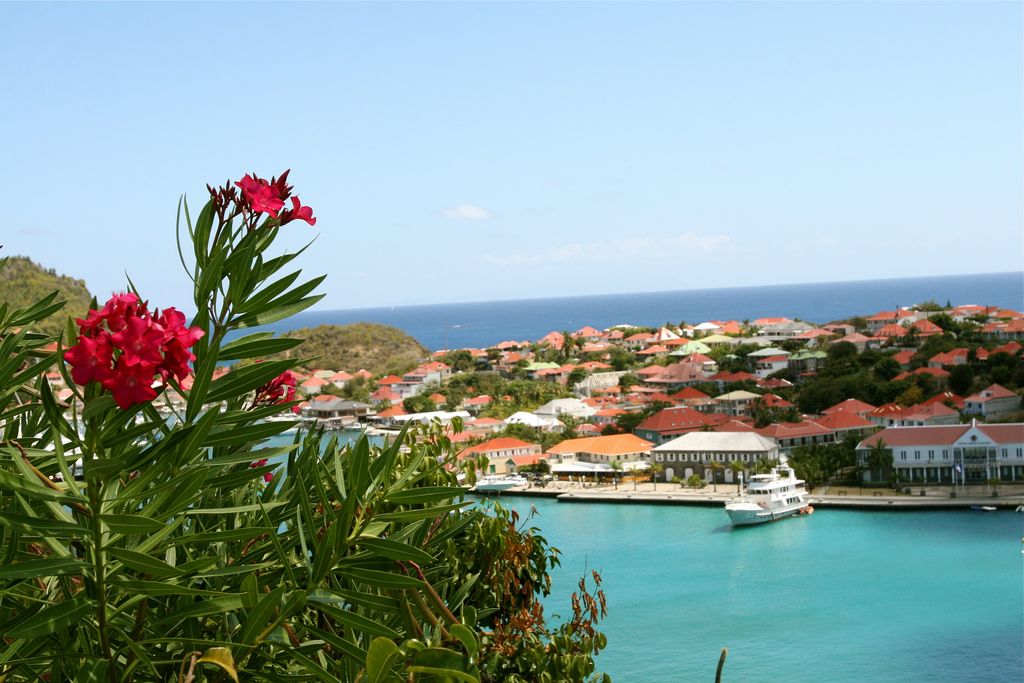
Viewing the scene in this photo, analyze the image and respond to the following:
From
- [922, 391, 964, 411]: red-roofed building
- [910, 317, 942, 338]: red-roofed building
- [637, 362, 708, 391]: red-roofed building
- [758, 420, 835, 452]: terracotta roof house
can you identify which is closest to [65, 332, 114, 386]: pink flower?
[758, 420, 835, 452]: terracotta roof house

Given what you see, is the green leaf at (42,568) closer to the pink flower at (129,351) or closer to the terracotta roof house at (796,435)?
the pink flower at (129,351)

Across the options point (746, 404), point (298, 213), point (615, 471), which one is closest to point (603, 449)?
point (615, 471)

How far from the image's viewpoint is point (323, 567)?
821 millimetres

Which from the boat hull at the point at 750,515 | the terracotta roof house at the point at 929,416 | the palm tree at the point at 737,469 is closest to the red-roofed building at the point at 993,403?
the terracotta roof house at the point at 929,416

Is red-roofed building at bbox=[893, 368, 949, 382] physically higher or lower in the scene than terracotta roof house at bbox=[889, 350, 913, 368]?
lower

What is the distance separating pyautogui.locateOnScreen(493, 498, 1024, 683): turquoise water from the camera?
10.9m

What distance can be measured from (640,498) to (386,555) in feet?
60.2

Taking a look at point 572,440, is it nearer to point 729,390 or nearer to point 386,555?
point 729,390

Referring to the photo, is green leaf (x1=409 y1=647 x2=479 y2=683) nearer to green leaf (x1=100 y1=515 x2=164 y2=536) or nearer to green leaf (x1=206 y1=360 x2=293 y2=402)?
green leaf (x1=100 y1=515 x2=164 y2=536)

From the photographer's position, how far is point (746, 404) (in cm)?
2416

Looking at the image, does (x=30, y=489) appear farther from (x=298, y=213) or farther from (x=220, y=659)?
(x=298, y=213)

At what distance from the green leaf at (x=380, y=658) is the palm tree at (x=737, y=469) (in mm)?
19190

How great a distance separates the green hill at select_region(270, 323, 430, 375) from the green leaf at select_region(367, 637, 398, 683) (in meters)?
37.0

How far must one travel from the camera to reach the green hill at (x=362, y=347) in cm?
3953
